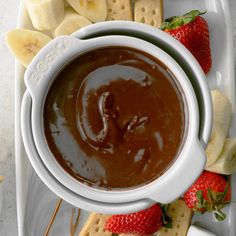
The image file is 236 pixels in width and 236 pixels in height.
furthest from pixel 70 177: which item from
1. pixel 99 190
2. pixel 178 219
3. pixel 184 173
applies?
pixel 178 219

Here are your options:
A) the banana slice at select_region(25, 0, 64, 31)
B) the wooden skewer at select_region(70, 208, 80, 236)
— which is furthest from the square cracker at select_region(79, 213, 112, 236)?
the banana slice at select_region(25, 0, 64, 31)

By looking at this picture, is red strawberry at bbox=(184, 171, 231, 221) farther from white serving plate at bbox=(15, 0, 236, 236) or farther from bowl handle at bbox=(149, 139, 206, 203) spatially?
bowl handle at bbox=(149, 139, 206, 203)

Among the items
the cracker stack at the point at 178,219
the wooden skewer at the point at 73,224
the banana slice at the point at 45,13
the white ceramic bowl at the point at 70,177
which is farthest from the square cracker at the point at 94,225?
the banana slice at the point at 45,13

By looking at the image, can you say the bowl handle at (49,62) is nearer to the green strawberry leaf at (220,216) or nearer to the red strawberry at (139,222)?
the red strawberry at (139,222)

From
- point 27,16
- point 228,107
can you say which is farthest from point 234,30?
point 27,16

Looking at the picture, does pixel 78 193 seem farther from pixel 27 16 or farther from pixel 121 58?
pixel 27 16

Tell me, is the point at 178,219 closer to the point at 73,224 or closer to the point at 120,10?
the point at 73,224

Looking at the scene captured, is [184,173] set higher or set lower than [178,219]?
higher
